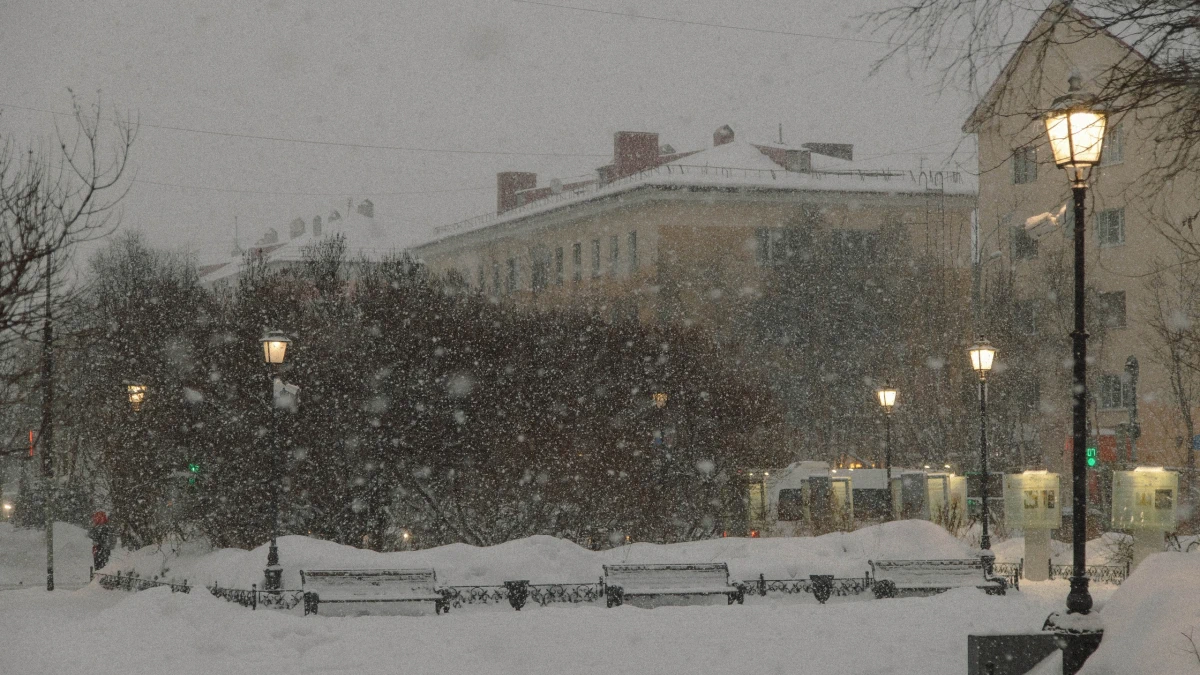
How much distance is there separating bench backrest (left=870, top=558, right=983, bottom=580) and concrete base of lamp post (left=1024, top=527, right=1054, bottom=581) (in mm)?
2318

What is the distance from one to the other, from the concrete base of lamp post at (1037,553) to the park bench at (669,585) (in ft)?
19.8

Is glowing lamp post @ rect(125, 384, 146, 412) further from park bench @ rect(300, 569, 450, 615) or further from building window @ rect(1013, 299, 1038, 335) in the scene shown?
building window @ rect(1013, 299, 1038, 335)

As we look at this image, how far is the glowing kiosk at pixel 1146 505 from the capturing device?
20.3 metres

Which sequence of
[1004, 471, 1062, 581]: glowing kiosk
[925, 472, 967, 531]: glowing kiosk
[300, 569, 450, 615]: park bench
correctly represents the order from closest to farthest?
[300, 569, 450, 615]: park bench < [1004, 471, 1062, 581]: glowing kiosk < [925, 472, 967, 531]: glowing kiosk

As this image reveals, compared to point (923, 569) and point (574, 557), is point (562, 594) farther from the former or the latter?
point (923, 569)

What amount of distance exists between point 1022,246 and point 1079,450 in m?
37.4

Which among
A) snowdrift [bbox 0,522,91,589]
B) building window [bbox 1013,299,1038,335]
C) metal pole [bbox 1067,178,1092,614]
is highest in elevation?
building window [bbox 1013,299,1038,335]

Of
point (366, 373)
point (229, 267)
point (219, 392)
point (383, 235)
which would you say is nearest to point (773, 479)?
point (366, 373)

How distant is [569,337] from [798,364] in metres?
23.3

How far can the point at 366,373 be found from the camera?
95.5 feet

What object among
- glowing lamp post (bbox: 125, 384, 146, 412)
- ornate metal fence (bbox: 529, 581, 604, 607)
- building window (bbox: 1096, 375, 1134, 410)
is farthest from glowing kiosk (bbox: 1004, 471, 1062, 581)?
building window (bbox: 1096, 375, 1134, 410)

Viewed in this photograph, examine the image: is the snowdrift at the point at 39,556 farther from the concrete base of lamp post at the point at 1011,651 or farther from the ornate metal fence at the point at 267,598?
the concrete base of lamp post at the point at 1011,651

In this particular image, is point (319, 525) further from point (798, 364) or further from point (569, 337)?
point (798, 364)

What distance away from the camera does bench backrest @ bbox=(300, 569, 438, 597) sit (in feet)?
60.3
